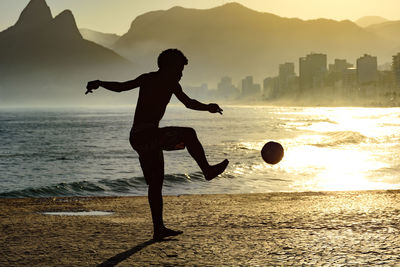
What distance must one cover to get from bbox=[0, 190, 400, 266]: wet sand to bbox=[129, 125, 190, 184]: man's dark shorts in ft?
3.38

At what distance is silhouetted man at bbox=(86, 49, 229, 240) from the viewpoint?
693cm

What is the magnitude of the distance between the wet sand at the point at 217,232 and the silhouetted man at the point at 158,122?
992 mm

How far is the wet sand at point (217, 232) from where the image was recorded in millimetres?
6445

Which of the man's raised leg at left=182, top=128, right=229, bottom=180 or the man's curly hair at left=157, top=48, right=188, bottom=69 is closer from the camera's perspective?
the man's raised leg at left=182, top=128, right=229, bottom=180

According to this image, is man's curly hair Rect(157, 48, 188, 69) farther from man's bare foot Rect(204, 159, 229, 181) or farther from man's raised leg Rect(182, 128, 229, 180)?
man's bare foot Rect(204, 159, 229, 181)

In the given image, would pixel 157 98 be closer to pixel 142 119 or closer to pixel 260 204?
pixel 142 119

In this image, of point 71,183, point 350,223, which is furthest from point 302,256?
point 71,183

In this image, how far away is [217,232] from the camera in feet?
26.1

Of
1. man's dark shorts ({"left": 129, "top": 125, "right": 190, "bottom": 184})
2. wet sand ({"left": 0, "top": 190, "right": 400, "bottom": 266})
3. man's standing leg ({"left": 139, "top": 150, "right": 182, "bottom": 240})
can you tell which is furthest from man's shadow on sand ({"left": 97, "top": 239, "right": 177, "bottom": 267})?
man's dark shorts ({"left": 129, "top": 125, "right": 190, "bottom": 184})

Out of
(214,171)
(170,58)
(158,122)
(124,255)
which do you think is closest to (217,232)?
(214,171)

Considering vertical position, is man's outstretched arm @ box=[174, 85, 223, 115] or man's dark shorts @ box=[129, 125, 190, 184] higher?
man's outstretched arm @ box=[174, 85, 223, 115]

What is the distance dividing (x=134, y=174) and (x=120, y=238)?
1650 centimetres

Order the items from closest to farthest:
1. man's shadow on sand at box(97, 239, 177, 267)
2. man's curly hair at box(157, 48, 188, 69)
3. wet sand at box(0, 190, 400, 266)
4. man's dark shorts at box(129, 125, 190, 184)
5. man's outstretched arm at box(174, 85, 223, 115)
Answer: man's shadow on sand at box(97, 239, 177, 267), wet sand at box(0, 190, 400, 266), man's outstretched arm at box(174, 85, 223, 115), man's dark shorts at box(129, 125, 190, 184), man's curly hair at box(157, 48, 188, 69)

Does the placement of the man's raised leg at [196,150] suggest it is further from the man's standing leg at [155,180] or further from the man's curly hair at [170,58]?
the man's curly hair at [170,58]
